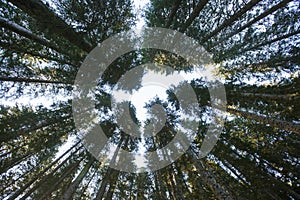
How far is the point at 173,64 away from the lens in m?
11.5

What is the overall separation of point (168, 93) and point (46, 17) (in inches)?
290

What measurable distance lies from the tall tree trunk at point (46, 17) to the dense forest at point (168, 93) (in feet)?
0.11

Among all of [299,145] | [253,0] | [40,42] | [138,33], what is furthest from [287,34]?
[40,42]

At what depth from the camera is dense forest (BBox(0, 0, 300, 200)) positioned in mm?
6992

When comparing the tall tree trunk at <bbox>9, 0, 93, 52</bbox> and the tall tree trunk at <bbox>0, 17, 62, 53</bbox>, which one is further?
the tall tree trunk at <bbox>0, 17, 62, 53</bbox>

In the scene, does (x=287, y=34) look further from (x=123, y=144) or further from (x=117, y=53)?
(x=123, y=144)

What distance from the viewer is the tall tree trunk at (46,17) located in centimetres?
551

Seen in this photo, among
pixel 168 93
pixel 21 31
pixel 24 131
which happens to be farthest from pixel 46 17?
pixel 168 93

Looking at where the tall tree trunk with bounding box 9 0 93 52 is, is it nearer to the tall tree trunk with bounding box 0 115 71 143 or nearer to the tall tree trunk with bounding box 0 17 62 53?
the tall tree trunk with bounding box 0 17 62 53

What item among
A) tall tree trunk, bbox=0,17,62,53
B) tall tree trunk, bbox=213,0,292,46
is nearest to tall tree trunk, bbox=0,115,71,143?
tall tree trunk, bbox=0,17,62,53

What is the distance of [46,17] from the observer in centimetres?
572

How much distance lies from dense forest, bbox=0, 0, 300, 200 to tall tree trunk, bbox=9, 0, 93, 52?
3 cm

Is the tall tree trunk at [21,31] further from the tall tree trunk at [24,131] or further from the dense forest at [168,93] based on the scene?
the tall tree trunk at [24,131]

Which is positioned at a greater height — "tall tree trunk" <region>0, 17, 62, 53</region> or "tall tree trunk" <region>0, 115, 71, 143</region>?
"tall tree trunk" <region>0, 17, 62, 53</region>
